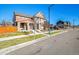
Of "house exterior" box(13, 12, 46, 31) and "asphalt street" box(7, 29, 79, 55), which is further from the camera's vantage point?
"house exterior" box(13, 12, 46, 31)

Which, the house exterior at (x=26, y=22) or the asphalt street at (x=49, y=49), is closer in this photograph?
the asphalt street at (x=49, y=49)

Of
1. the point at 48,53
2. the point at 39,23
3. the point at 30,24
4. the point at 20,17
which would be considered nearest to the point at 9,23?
the point at 20,17

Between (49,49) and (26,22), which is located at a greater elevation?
(26,22)

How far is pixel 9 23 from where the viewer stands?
3841 cm

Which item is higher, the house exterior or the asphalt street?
the house exterior

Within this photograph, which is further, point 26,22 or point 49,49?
point 26,22

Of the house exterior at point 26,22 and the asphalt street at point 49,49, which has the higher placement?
the house exterior at point 26,22

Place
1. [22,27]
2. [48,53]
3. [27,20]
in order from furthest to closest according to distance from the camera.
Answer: [27,20]
[22,27]
[48,53]

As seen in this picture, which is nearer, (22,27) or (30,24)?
(22,27)
